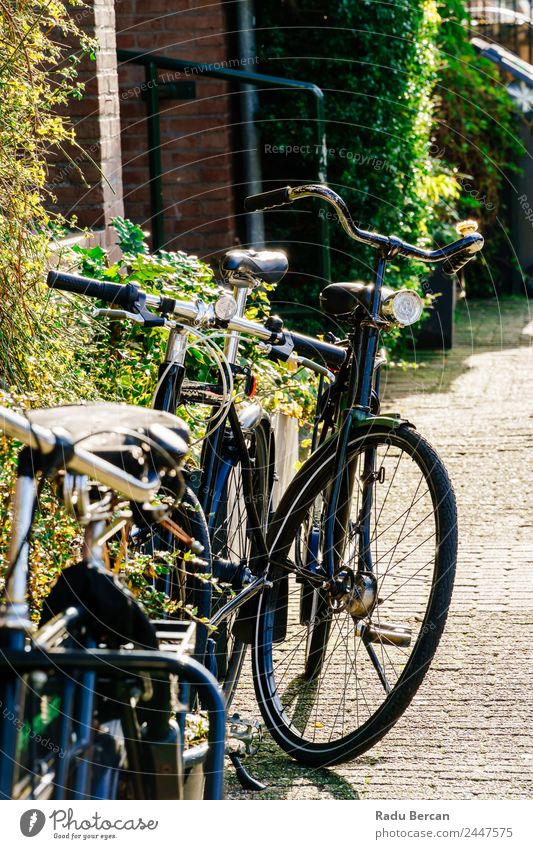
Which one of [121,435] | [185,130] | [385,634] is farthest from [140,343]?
[185,130]

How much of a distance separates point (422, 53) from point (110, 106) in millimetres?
3089

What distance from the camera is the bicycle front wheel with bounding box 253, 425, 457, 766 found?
266 cm

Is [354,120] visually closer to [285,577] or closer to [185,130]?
[185,130]

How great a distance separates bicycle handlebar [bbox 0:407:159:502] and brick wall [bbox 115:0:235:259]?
4886 mm

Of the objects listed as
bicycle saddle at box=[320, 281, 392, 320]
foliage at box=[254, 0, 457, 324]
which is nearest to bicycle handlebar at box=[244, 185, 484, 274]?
bicycle saddle at box=[320, 281, 392, 320]

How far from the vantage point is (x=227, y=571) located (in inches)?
118

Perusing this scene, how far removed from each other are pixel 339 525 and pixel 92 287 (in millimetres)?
929

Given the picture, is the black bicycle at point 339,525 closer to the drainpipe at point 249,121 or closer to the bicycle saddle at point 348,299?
the bicycle saddle at point 348,299

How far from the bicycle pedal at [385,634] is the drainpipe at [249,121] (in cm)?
418

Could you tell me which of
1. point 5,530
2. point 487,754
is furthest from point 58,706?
point 487,754

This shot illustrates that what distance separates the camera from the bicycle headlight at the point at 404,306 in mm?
2674

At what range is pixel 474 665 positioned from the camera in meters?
3.46

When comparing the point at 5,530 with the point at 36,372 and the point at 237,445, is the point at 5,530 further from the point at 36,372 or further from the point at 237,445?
the point at 237,445

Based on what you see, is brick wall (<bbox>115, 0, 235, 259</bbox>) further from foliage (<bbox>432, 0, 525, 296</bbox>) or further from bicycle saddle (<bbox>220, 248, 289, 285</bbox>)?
bicycle saddle (<bbox>220, 248, 289, 285</bbox>)
